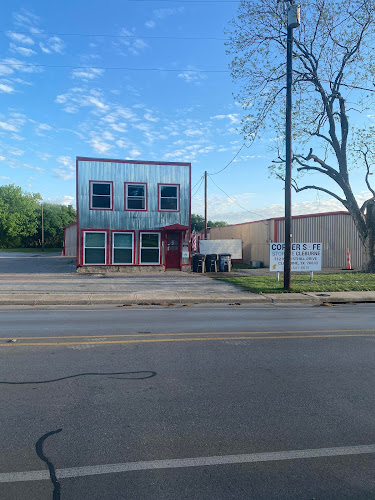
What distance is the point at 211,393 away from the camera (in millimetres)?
4707

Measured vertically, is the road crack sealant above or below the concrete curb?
below

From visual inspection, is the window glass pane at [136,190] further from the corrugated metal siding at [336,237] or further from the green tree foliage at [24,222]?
the green tree foliage at [24,222]

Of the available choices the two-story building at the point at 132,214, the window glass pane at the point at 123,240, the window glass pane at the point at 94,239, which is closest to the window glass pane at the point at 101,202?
the two-story building at the point at 132,214

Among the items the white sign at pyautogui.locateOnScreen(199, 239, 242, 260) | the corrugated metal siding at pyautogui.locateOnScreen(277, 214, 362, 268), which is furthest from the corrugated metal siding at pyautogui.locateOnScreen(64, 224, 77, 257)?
the corrugated metal siding at pyautogui.locateOnScreen(277, 214, 362, 268)

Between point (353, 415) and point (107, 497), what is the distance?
8.60 ft

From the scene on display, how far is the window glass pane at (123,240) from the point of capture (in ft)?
75.3

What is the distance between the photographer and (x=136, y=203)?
2306cm

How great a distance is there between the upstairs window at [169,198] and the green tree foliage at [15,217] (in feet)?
201

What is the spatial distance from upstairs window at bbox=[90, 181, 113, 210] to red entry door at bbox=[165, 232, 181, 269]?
3.86 metres

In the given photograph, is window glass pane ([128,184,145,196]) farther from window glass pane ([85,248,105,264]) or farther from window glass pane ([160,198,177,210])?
window glass pane ([85,248,105,264])

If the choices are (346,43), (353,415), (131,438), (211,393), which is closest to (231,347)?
(211,393)

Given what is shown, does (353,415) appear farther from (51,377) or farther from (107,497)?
(51,377)

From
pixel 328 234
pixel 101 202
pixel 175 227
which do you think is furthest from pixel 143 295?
pixel 328 234

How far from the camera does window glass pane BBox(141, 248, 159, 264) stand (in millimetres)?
23141
